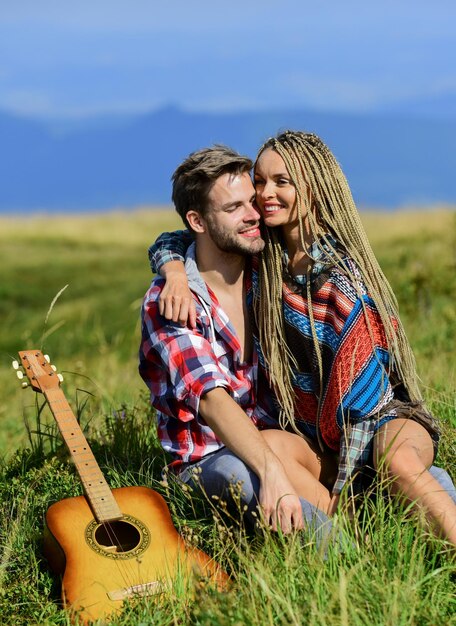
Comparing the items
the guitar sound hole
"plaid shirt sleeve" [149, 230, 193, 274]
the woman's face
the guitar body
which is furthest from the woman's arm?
the guitar sound hole

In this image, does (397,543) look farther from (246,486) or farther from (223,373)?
(223,373)

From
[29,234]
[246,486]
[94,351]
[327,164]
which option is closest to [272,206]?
[327,164]

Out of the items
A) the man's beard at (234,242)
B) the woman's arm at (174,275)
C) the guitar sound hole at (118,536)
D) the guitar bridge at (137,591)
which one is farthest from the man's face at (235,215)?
the guitar bridge at (137,591)

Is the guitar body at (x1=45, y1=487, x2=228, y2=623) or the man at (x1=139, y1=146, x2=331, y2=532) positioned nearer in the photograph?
the guitar body at (x1=45, y1=487, x2=228, y2=623)

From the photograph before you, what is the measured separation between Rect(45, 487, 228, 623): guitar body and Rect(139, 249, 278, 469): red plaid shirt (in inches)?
15.3

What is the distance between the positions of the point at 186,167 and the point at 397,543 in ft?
6.94

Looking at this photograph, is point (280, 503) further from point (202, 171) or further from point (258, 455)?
point (202, 171)

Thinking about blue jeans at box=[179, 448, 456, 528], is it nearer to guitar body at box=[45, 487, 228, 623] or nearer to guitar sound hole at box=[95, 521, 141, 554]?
guitar body at box=[45, 487, 228, 623]

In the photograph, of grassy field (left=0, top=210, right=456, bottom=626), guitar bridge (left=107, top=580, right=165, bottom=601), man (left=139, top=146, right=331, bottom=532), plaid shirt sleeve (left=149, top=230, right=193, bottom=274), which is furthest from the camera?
plaid shirt sleeve (left=149, top=230, right=193, bottom=274)

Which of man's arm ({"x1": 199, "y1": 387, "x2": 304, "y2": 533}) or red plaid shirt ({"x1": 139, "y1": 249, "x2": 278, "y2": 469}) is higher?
red plaid shirt ({"x1": 139, "y1": 249, "x2": 278, "y2": 469})

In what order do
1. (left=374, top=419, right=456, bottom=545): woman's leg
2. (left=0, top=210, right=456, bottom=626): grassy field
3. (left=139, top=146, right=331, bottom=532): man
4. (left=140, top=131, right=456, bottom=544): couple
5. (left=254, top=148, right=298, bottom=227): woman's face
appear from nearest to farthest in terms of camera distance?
1. (left=0, top=210, right=456, bottom=626): grassy field
2. (left=374, top=419, right=456, bottom=545): woman's leg
3. (left=139, top=146, right=331, bottom=532): man
4. (left=140, top=131, right=456, bottom=544): couple
5. (left=254, top=148, right=298, bottom=227): woman's face

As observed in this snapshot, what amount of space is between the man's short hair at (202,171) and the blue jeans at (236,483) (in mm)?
1239

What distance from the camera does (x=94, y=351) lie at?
17656mm

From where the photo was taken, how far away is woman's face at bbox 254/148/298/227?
14.9 ft
